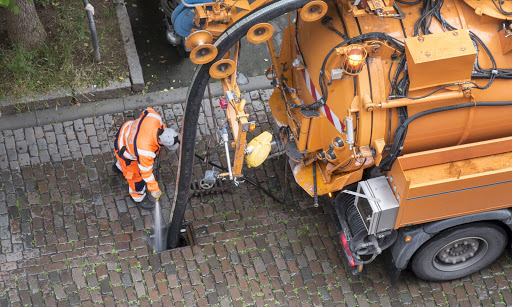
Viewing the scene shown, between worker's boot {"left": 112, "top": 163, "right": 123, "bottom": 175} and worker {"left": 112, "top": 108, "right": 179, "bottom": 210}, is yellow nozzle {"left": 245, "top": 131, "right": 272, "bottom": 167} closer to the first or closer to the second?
worker {"left": 112, "top": 108, "right": 179, "bottom": 210}

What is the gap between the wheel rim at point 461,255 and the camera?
6.68 meters

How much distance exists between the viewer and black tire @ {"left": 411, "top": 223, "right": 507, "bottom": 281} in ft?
21.1

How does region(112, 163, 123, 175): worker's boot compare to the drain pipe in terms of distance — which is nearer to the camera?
region(112, 163, 123, 175): worker's boot

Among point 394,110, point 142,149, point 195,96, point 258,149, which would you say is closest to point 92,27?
point 142,149

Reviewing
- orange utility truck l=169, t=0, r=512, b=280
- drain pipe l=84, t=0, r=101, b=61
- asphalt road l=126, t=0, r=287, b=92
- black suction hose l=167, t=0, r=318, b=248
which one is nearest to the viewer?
black suction hose l=167, t=0, r=318, b=248

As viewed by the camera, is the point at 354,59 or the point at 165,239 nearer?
the point at 354,59

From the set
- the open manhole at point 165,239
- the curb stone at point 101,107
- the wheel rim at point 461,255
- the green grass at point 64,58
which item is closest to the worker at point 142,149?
the open manhole at point 165,239

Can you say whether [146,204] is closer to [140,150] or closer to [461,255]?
[140,150]

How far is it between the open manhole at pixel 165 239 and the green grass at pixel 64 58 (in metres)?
2.31

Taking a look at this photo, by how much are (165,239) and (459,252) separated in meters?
3.05

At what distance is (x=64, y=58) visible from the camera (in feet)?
28.2

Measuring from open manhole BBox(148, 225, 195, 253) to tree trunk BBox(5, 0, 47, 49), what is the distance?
3.21 metres

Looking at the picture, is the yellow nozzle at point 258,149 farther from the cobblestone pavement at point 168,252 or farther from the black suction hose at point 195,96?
the cobblestone pavement at point 168,252

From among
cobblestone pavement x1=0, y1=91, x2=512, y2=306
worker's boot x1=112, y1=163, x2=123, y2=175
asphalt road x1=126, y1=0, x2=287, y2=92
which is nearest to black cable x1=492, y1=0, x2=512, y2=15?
cobblestone pavement x1=0, y1=91, x2=512, y2=306
